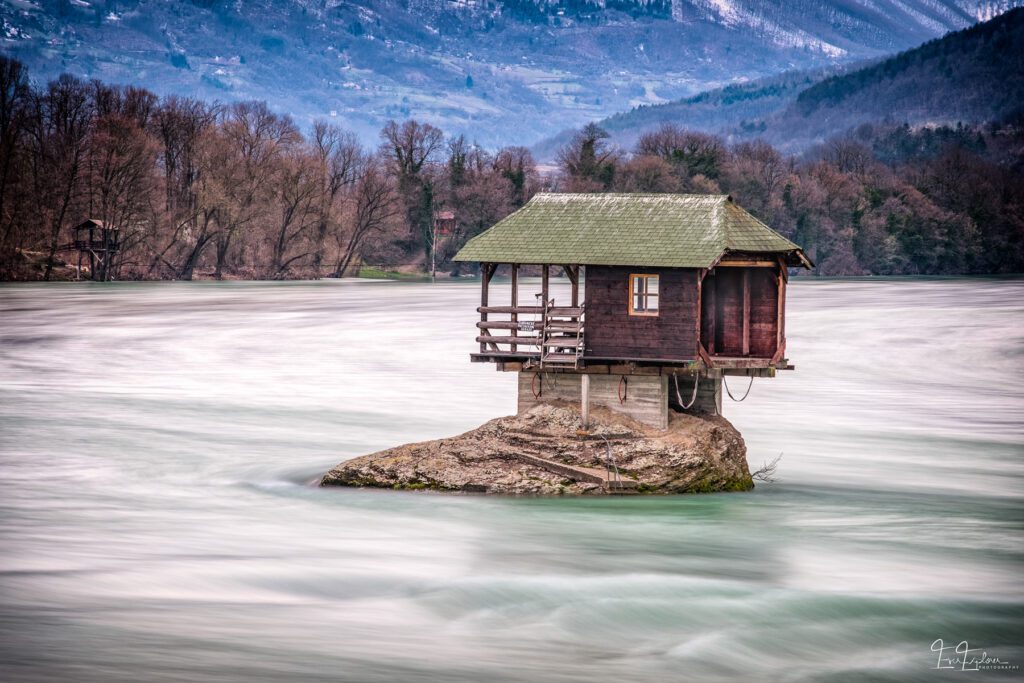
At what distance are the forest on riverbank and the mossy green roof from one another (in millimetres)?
94414

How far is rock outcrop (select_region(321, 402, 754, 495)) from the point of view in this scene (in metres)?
28.7

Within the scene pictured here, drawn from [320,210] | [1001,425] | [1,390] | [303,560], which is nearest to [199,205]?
[320,210]

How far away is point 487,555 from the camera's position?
2552 cm

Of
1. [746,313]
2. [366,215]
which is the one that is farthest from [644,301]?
[366,215]

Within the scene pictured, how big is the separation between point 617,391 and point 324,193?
10895 centimetres

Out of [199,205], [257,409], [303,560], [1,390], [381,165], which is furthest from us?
[381,165]

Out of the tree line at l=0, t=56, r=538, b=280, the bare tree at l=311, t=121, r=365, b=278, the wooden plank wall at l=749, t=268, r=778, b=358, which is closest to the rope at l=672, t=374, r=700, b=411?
the wooden plank wall at l=749, t=268, r=778, b=358

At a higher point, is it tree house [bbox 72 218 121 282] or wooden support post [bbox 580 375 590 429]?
tree house [bbox 72 218 121 282]

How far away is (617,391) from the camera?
29812 millimetres

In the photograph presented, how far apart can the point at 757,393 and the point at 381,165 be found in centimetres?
11243

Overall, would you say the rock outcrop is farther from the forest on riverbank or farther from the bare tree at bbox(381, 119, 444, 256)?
the bare tree at bbox(381, 119, 444, 256)

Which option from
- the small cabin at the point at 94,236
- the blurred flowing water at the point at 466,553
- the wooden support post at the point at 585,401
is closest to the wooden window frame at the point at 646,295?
the wooden support post at the point at 585,401

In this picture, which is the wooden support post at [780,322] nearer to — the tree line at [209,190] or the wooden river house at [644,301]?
the wooden river house at [644,301]

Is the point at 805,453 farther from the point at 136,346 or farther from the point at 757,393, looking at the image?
the point at 136,346
